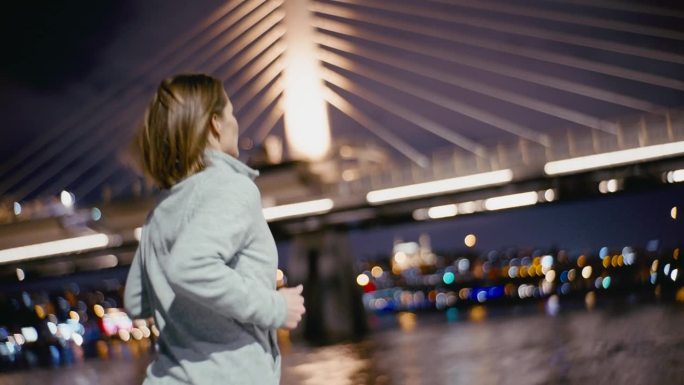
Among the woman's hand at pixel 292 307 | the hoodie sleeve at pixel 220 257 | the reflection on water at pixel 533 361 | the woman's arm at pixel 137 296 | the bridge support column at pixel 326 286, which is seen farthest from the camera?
the bridge support column at pixel 326 286

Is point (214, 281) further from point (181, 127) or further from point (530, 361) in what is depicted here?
point (530, 361)

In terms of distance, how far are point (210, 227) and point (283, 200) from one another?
21.6 m

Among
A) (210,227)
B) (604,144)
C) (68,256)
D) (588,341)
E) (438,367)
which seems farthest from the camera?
(68,256)

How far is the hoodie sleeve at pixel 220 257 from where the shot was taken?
1.59 m

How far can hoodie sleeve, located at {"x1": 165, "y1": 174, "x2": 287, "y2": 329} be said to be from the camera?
1595 mm

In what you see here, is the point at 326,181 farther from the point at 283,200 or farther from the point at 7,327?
the point at 7,327

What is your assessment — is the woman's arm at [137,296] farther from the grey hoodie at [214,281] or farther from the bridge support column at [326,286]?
the bridge support column at [326,286]

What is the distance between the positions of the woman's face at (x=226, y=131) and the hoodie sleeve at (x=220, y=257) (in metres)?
0.17

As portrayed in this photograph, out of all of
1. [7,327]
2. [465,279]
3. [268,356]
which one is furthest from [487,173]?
[465,279]

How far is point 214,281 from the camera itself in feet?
5.23

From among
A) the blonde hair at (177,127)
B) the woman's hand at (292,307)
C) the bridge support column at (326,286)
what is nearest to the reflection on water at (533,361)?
the woman's hand at (292,307)

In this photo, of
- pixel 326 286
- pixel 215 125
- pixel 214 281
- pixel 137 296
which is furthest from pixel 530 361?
pixel 326 286

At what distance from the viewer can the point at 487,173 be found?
2138 cm

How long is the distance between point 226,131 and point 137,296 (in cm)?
43
